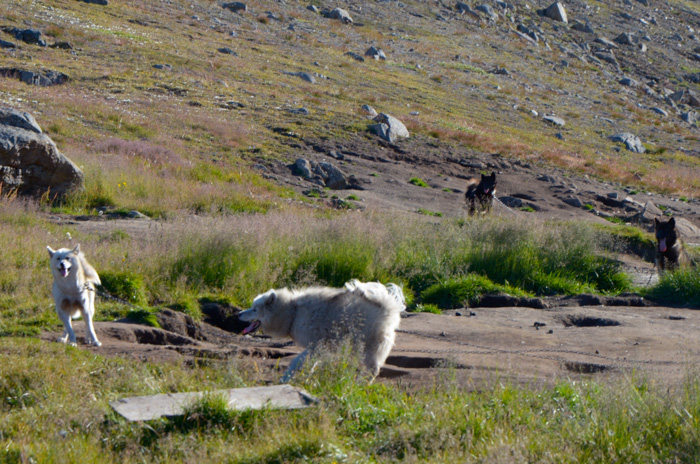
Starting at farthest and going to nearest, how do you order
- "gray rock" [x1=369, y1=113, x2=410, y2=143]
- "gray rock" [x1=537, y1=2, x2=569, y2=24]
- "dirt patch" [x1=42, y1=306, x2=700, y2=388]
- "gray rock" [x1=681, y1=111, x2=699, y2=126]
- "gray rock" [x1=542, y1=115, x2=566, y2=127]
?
1. "gray rock" [x1=537, y1=2, x2=569, y2=24]
2. "gray rock" [x1=681, y1=111, x2=699, y2=126]
3. "gray rock" [x1=542, y1=115, x2=566, y2=127]
4. "gray rock" [x1=369, y1=113, x2=410, y2=143]
5. "dirt patch" [x1=42, y1=306, x2=700, y2=388]

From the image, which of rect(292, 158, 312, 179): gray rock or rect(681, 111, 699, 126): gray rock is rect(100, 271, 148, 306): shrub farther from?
rect(681, 111, 699, 126): gray rock

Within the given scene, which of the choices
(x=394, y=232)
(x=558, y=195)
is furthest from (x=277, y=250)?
(x=558, y=195)

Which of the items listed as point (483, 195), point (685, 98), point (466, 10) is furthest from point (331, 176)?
point (466, 10)

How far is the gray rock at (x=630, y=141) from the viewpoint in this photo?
4141 centimetres

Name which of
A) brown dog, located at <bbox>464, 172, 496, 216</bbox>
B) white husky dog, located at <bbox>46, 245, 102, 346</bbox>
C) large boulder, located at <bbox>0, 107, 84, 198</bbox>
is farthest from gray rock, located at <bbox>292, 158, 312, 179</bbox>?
white husky dog, located at <bbox>46, 245, 102, 346</bbox>

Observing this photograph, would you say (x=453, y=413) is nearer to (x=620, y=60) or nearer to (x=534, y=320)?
(x=534, y=320)

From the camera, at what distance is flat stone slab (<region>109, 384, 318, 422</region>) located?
5.22 metres

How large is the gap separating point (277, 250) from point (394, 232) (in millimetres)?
3192

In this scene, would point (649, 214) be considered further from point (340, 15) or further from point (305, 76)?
point (340, 15)

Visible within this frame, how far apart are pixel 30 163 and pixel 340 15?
155 feet

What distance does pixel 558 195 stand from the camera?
26.4m

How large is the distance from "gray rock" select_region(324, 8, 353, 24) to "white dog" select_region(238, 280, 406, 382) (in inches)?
2176

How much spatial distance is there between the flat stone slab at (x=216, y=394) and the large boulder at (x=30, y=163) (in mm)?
12355

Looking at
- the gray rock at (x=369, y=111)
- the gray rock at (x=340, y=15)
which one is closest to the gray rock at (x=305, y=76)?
the gray rock at (x=369, y=111)
